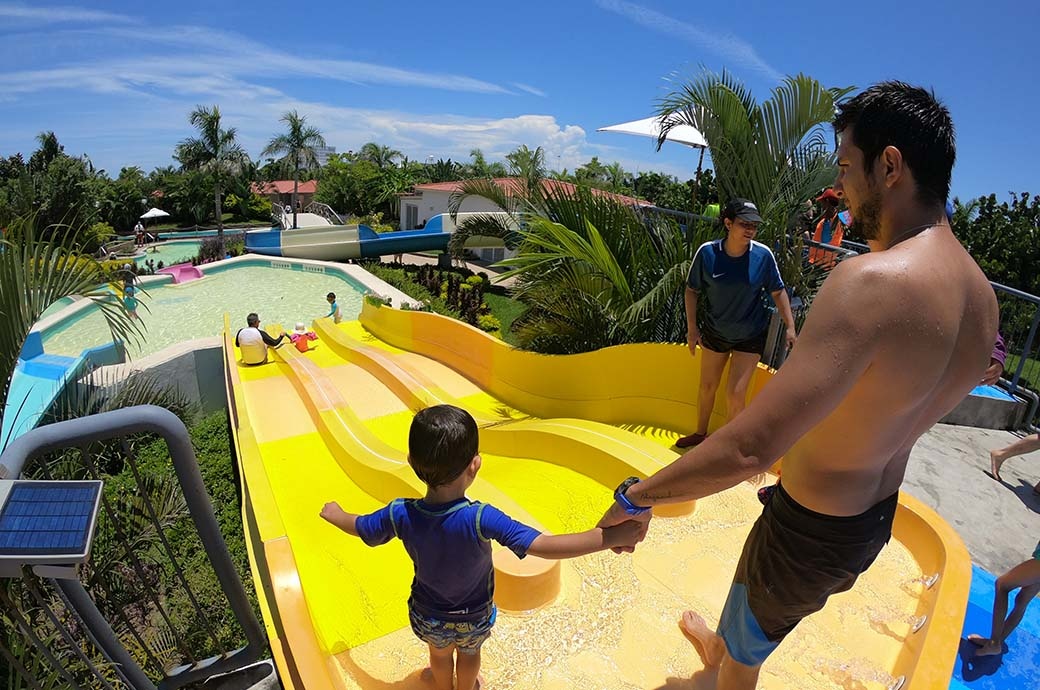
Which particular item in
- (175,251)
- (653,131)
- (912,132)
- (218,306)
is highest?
(653,131)

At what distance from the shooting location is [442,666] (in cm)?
214

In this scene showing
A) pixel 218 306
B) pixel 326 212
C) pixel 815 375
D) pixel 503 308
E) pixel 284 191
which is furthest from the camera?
pixel 284 191

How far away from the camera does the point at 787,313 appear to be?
3568 millimetres

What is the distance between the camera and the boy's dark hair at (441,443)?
5.59 ft

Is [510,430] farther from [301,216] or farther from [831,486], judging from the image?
[301,216]

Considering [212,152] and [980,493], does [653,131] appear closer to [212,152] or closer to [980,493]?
[980,493]

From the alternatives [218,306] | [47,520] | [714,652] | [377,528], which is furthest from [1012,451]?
[218,306]

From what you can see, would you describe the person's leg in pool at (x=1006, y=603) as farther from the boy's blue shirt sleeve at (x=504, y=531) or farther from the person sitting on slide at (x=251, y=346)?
the person sitting on slide at (x=251, y=346)

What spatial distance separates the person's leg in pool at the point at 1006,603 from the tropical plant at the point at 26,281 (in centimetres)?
508

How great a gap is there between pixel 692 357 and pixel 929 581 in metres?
2.10

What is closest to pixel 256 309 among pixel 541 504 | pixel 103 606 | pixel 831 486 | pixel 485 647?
pixel 103 606

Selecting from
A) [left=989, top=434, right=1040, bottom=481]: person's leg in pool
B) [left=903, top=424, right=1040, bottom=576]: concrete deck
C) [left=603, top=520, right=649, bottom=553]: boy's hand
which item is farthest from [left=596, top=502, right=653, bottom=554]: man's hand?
[left=989, top=434, right=1040, bottom=481]: person's leg in pool

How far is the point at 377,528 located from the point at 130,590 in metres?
5.09

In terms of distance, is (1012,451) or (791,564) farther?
(1012,451)
